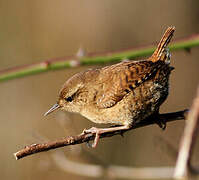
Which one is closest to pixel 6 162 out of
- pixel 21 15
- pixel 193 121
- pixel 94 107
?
pixel 21 15

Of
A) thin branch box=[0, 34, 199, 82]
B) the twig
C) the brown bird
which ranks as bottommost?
the twig

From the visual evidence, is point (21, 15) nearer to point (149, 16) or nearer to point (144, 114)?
point (149, 16)

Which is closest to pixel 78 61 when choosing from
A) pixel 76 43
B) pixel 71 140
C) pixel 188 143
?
pixel 71 140

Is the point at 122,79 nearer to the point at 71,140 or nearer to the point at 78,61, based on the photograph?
the point at 78,61

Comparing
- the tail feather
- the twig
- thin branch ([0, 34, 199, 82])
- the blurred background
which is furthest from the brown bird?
the blurred background

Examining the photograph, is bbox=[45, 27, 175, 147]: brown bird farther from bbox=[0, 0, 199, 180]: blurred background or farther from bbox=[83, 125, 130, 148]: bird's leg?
bbox=[0, 0, 199, 180]: blurred background

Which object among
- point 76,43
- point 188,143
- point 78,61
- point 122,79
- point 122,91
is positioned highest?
point 76,43
